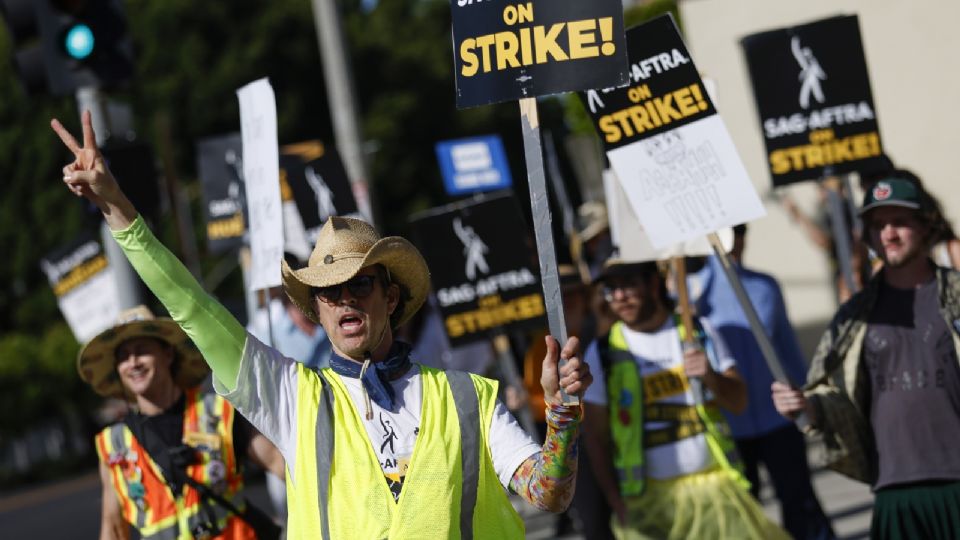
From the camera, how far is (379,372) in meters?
4.32

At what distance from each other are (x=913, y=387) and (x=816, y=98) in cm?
269

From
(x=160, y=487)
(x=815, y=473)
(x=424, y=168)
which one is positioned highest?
(x=424, y=168)

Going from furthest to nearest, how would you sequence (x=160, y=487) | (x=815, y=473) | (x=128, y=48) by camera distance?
1. (x=815, y=473)
2. (x=128, y=48)
3. (x=160, y=487)

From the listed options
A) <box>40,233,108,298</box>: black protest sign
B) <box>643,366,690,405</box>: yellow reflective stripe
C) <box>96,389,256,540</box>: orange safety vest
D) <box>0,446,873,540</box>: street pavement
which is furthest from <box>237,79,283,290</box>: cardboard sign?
<box>40,233,108,298</box>: black protest sign

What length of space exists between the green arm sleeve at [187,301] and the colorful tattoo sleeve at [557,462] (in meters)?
0.83

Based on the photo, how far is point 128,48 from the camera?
29.7 feet

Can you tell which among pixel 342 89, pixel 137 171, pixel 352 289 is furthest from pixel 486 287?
pixel 342 89

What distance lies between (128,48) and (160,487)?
3958 mm

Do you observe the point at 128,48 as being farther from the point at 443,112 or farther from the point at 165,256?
the point at 443,112

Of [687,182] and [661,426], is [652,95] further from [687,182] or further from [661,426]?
[661,426]

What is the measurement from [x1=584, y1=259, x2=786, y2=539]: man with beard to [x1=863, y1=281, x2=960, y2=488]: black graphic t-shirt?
0.81 metres

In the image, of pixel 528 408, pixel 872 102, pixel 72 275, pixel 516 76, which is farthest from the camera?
pixel 72 275

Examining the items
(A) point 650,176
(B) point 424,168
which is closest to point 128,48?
(A) point 650,176

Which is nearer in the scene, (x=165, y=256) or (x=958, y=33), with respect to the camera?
(x=165, y=256)
